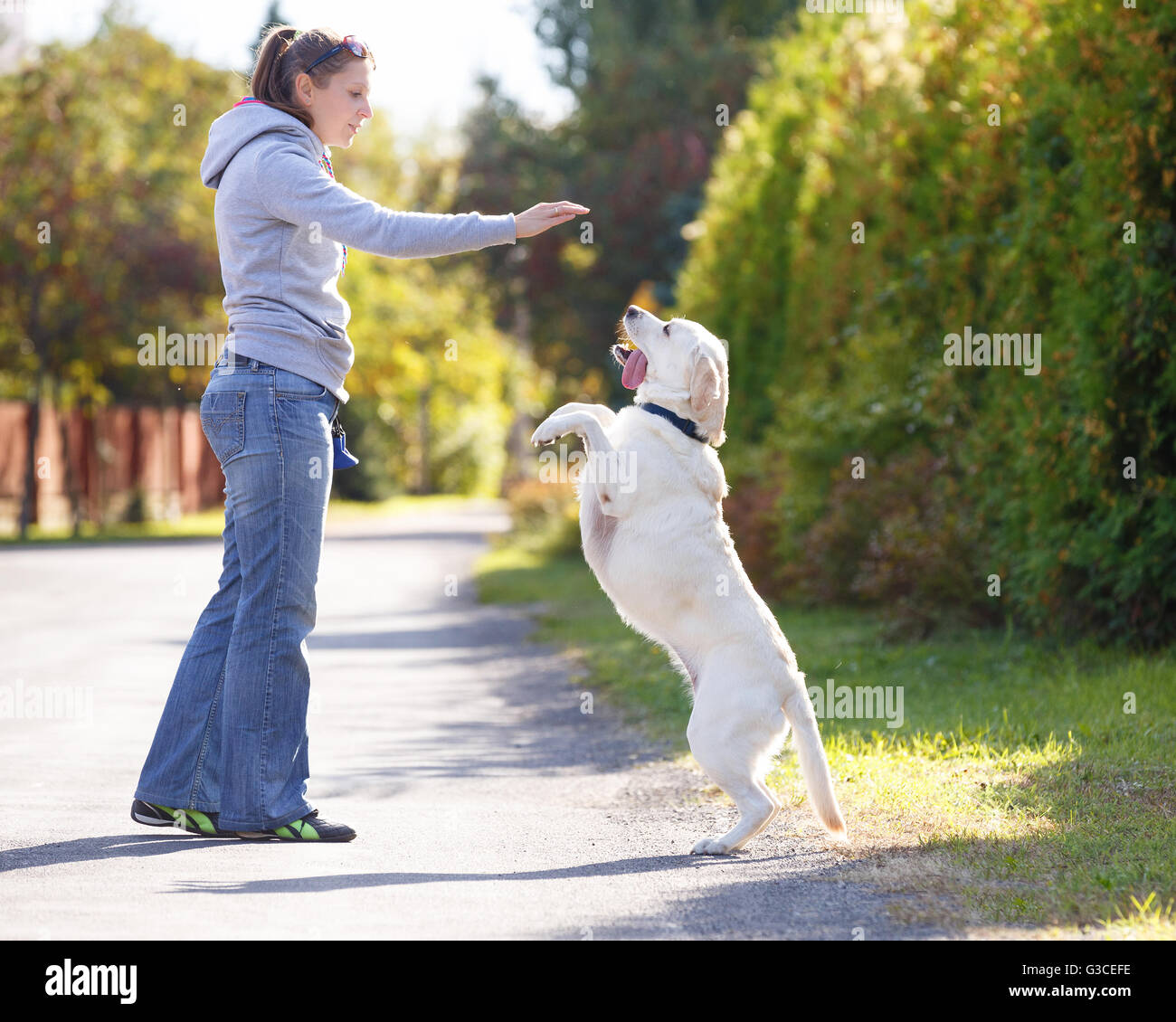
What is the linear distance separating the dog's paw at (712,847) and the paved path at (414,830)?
5cm

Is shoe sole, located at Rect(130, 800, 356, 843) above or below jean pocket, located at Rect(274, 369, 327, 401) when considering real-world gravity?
below

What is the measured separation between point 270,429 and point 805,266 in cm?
1057

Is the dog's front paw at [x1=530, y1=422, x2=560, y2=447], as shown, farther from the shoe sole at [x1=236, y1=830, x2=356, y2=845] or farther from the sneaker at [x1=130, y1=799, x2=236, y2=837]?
the sneaker at [x1=130, y1=799, x2=236, y2=837]

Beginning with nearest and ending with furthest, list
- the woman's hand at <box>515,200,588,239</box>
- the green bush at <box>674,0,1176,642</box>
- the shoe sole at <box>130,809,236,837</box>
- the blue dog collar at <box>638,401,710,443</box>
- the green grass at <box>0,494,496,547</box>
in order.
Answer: the woman's hand at <box>515,200,588,239</box>, the shoe sole at <box>130,809,236,837</box>, the blue dog collar at <box>638,401,710,443</box>, the green bush at <box>674,0,1176,642</box>, the green grass at <box>0,494,496,547</box>

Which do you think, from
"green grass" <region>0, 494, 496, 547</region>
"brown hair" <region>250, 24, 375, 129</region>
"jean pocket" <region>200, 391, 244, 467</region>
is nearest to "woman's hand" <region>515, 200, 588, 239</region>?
"brown hair" <region>250, 24, 375, 129</region>

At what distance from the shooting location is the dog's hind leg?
479 cm

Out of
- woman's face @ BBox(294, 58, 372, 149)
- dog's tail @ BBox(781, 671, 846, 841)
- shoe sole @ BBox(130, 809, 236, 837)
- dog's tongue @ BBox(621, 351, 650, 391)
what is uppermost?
woman's face @ BBox(294, 58, 372, 149)

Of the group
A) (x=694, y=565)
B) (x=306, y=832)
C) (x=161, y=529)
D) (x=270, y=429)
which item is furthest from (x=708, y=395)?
(x=161, y=529)

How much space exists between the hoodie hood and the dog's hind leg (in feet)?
7.75

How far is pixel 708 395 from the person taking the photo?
5.13 m

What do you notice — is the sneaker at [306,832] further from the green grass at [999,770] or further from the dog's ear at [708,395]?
the dog's ear at [708,395]

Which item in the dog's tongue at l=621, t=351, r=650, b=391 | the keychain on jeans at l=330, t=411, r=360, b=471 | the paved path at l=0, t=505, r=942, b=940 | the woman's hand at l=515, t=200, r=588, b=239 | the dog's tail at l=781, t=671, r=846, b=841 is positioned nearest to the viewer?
the paved path at l=0, t=505, r=942, b=940

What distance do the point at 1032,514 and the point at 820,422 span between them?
12.0 ft

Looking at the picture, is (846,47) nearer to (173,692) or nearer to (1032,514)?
(1032,514)
